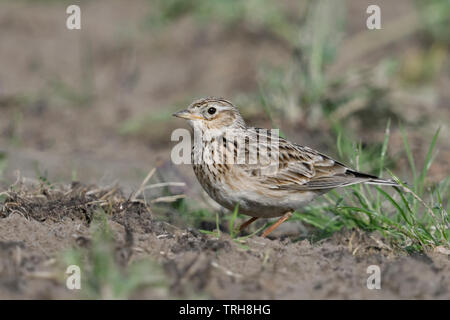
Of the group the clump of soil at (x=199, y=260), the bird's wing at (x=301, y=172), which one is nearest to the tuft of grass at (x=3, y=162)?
the clump of soil at (x=199, y=260)

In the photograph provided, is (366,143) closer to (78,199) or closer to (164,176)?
(164,176)

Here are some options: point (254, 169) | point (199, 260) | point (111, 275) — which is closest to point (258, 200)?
point (254, 169)

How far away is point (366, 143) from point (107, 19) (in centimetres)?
751

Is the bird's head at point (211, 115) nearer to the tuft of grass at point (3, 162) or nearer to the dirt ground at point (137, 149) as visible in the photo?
the dirt ground at point (137, 149)

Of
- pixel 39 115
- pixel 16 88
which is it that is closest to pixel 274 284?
pixel 39 115

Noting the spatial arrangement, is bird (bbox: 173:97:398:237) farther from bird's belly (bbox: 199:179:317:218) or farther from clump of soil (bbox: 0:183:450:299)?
clump of soil (bbox: 0:183:450:299)

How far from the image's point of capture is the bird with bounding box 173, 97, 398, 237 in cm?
513

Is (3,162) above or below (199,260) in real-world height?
above

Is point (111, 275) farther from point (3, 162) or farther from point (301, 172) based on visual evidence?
point (3, 162)

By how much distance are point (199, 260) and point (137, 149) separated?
5235 mm

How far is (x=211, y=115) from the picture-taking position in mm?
5578

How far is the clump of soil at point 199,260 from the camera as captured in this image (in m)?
3.69

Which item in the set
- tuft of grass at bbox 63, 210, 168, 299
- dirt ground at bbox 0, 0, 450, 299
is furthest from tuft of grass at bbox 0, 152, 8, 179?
tuft of grass at bbox 63, 210, 168, 299

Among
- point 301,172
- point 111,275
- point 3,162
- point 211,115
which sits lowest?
point 111,275
